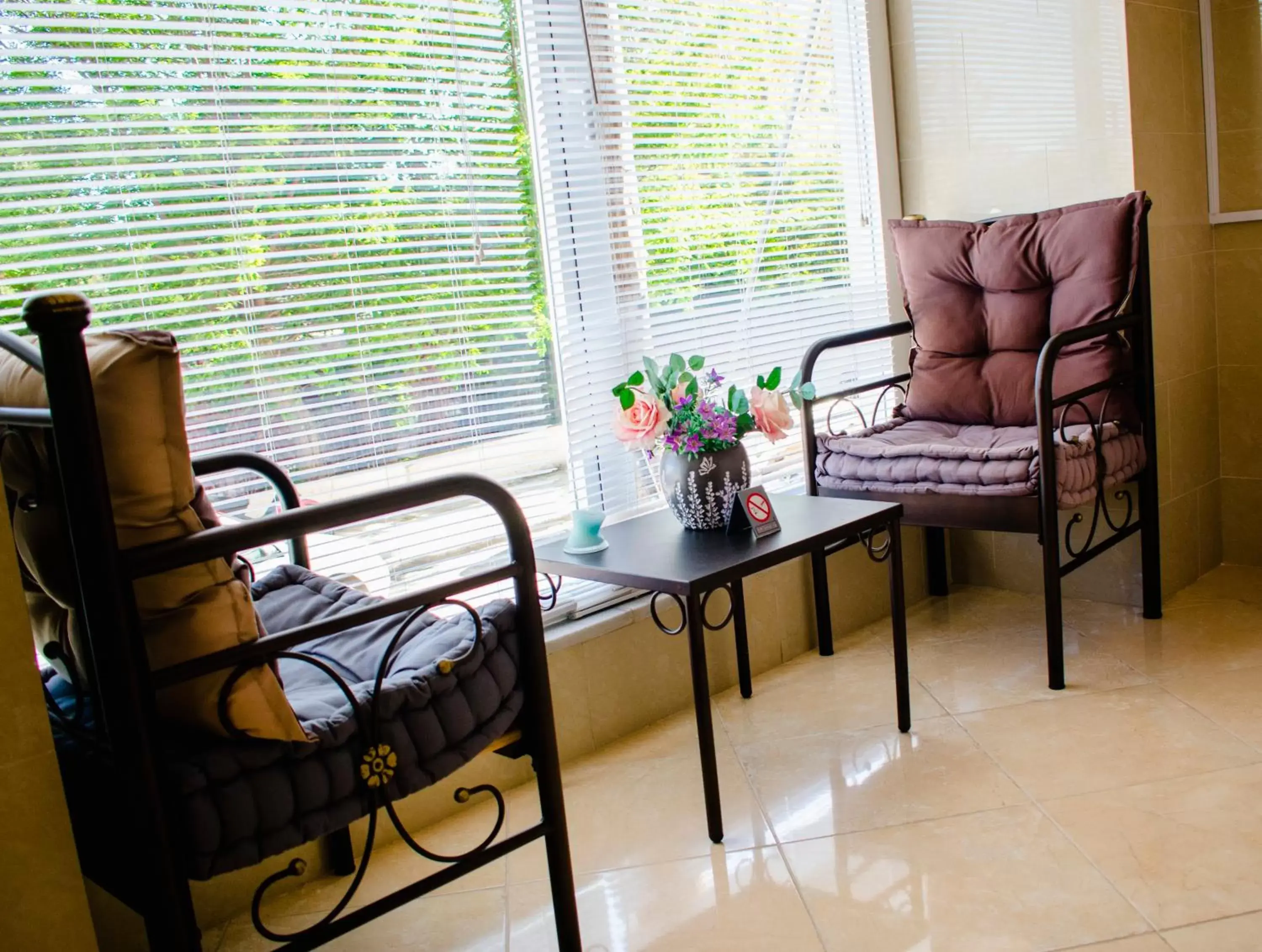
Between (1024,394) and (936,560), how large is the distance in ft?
2.08

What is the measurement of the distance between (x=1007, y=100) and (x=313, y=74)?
5.98 ft

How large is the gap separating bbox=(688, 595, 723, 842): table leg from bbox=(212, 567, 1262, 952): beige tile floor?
53mm

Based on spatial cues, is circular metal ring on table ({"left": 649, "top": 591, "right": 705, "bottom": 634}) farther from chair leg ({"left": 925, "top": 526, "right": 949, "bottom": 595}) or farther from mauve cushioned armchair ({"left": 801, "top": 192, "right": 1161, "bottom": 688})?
chair leg ({"left": 925, "top": 526, "right": 949, "bottom": 595})

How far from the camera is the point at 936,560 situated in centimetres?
325

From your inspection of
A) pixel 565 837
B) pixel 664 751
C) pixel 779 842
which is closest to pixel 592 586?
pixel 664 751

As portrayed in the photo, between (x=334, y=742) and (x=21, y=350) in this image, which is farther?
(x=334, y=742)

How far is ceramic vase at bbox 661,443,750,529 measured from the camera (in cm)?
219

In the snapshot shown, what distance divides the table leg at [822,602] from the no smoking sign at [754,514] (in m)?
0.66

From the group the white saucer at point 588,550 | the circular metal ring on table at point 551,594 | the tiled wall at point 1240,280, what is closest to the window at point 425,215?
the circular metal ring on table at point 551,594

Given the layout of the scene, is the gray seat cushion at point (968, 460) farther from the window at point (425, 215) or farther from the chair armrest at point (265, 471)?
the chair armrest at point (265, 471)

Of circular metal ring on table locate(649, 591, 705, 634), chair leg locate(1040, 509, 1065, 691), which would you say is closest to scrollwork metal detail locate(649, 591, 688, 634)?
circular metal ring on table locate(649, 591, 705, 634)

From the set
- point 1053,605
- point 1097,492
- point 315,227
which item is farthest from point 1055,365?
point 315,227

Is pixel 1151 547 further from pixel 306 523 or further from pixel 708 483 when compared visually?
pixel 306 523

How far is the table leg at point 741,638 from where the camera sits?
2580 mm
